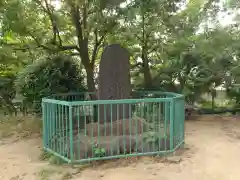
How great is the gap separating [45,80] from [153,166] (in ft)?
14.4

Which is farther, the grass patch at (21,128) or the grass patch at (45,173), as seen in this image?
the grass patch at (21,128)

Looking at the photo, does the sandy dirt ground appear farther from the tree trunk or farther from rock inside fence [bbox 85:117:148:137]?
the tree trunk

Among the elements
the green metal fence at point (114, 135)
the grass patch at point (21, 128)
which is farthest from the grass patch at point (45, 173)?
the grass patch at point (21, 128)

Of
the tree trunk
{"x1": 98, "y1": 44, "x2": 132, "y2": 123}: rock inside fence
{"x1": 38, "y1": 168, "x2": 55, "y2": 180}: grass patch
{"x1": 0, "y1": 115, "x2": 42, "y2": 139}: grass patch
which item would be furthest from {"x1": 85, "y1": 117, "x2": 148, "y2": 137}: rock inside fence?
the tree trunk

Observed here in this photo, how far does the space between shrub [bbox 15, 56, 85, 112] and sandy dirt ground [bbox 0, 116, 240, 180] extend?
1.79 metres

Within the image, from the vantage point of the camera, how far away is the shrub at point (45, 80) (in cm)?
755

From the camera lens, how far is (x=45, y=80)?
7559 mm

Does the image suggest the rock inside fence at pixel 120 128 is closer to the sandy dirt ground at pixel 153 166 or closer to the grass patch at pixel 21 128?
the sandy dirt ground at pixel 153 166

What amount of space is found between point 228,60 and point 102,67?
5357 mm

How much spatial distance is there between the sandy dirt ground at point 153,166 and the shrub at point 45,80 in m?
1.79

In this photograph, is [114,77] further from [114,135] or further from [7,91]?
[7,91]

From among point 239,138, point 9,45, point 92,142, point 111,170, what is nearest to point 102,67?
point 92,142

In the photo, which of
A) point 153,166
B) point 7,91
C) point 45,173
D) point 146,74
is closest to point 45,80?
point 45,173

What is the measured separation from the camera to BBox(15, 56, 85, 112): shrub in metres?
7.55
